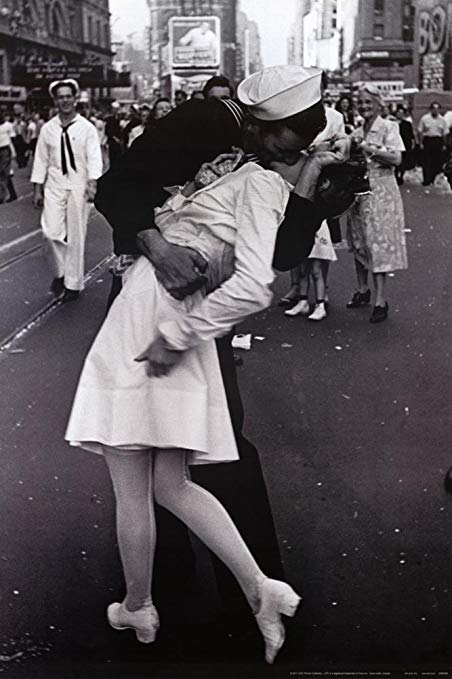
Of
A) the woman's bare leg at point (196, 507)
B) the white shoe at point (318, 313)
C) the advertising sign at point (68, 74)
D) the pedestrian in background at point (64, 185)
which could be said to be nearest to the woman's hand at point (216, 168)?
the advertising sign at point (68, 74)

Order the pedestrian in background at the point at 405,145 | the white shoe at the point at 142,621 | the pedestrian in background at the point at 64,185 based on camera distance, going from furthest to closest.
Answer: the pedestrian in background at the point at 64,185 < the pedestrian in background at the point at 405,145 < the white shoe at the point at 142,621

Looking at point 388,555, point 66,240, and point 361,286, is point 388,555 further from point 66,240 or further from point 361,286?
point 66,240

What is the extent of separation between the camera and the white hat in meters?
1.97

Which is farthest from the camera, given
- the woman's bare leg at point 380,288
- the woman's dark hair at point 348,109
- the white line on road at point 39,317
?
the woman's bare leg at point 380,288

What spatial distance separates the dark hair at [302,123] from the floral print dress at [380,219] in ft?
5.17

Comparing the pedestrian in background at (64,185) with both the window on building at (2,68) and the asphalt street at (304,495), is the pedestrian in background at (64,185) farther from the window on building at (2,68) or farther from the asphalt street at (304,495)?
the window on building at (2,68)

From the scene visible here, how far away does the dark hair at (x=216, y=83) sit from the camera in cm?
218

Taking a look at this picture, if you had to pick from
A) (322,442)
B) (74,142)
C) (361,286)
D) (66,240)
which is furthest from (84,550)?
(66,240)

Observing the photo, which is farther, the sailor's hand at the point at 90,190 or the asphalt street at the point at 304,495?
the sailor's hand at the point at 90,190

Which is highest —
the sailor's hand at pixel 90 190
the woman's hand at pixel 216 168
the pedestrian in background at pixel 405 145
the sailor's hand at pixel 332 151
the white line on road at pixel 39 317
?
the sailor's hand at pixel 332 151

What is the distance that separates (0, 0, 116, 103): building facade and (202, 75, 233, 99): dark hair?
1.04ft

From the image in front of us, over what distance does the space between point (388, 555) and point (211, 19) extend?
1236mm

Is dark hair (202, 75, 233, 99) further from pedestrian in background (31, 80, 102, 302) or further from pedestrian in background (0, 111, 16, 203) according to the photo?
pedestrian in background (0, 111, 16, 203)

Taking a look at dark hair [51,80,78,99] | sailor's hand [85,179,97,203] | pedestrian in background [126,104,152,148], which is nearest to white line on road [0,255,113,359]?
sailor's hand [85,179,97,203]
